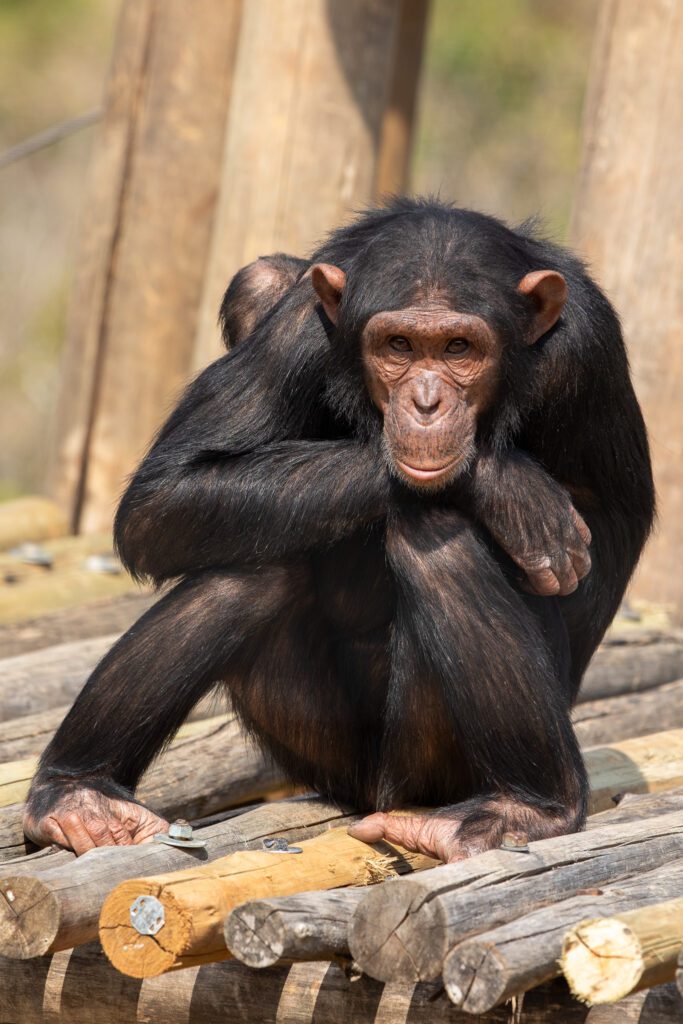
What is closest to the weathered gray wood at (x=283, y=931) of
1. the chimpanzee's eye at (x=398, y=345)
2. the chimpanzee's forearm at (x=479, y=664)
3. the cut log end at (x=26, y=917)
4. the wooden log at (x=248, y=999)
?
the wooden log at (x=248, y=999)

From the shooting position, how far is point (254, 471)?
3.85 metres

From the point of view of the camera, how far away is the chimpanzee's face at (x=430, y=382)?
12.1 ft

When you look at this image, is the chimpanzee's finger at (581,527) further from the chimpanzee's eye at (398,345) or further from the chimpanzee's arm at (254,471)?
the chimpanzee's eye at (398,345)

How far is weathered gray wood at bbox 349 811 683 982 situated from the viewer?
9.24ft

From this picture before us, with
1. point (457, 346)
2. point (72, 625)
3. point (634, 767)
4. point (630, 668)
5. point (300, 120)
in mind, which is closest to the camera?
point (457, 346)

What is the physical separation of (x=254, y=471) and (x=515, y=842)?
1.14 metres

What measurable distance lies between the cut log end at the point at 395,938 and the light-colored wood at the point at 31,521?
5347 mm

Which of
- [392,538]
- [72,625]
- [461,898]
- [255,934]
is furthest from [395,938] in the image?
[72,625]

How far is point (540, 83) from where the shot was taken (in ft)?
62.1

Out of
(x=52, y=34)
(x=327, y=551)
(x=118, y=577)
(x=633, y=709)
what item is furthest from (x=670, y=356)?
(x=52, y=34)

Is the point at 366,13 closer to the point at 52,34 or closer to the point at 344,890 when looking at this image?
the point at 344,890

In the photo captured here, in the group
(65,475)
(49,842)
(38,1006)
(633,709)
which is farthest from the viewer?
(65,475)

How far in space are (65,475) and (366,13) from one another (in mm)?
3016

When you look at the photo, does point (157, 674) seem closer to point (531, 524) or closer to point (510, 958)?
point (531, 524)
